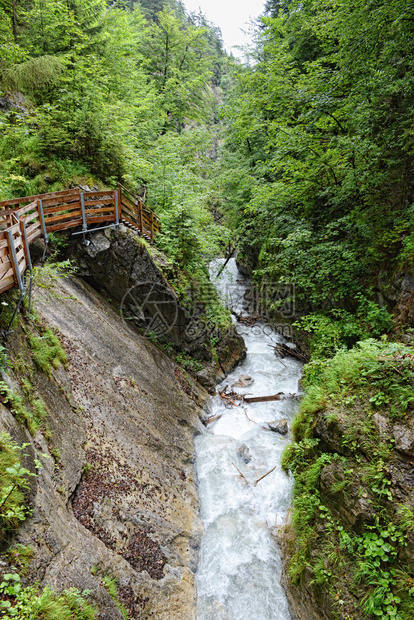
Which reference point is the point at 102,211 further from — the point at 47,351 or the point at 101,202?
the point at 47,351

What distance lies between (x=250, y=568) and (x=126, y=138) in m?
14.8

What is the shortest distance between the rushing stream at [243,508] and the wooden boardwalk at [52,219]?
685 cm

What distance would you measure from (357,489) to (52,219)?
877 centimetres

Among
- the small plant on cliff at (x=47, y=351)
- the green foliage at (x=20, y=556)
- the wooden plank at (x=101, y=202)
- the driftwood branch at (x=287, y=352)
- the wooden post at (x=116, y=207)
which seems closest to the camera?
the green foliage at (x=20, y=556)

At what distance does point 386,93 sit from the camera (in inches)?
281

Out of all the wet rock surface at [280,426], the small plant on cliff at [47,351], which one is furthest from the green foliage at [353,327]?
the small plant on cliff at [47,351]

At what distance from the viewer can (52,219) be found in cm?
729

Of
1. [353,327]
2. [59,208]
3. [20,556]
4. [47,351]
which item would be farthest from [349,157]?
[20,556]

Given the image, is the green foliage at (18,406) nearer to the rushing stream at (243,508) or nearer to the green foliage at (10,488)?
the green foliage at (10,488)

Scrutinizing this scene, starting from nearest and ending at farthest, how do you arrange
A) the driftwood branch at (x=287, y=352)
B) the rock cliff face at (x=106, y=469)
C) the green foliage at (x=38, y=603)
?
the green foliage at (x=38, y=603), the rock cliff face at (x=106, y=469), the driftwood branch at (x=287, y=352)

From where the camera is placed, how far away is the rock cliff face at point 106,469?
3.82 m

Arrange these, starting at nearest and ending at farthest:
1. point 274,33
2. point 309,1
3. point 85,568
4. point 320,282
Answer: point 85,568 < point 320,282 < point 309,1 < point 274,33

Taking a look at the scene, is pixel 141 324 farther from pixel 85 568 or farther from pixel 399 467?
pixel 399 467

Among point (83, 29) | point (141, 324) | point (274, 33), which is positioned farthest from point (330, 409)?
point (274, 33)
